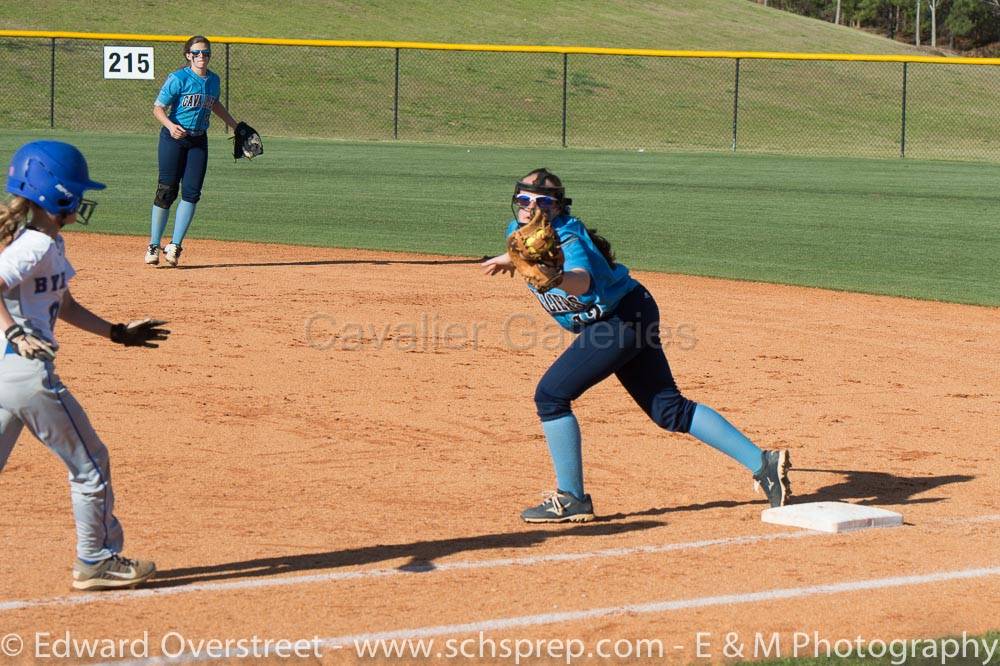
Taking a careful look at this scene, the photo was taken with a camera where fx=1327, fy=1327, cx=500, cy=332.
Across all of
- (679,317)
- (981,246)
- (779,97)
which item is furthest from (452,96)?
(679,317)

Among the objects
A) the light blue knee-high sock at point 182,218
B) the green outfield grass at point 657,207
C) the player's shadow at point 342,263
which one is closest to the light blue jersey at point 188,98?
the light blue knee-high sock at point 182,218

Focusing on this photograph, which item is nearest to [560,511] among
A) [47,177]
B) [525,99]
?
[47,177]

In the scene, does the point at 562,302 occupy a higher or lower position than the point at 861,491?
higher

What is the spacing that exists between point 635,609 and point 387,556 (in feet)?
3.98

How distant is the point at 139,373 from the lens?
9.38 meters

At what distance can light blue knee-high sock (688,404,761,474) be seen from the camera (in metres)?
6.41

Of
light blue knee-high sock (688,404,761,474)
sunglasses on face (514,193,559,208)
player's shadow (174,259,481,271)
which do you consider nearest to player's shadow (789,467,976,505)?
light blue knee-high sock (688,404,761,474)

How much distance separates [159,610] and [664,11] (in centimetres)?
6876

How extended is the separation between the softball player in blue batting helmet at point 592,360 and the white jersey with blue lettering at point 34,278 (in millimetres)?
1830

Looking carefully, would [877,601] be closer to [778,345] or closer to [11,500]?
[11,500]

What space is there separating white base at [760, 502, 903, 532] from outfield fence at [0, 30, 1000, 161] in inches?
1148

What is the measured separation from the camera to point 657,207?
1975 cm

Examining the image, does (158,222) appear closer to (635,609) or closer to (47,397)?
(47,397)

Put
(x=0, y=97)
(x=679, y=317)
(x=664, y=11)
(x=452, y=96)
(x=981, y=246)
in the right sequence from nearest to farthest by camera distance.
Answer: (x=679, y=317), (x=981, y=246), (x=0, y=97), (x=452, y=96), (x=664, y=11)
